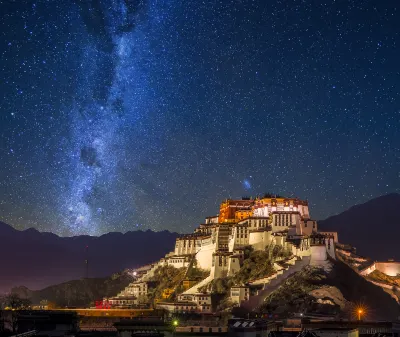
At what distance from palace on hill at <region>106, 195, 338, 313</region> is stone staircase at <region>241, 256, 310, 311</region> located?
14 centimetres

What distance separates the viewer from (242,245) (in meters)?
111

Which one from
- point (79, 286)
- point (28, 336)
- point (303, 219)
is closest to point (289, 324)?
point (28, 336)

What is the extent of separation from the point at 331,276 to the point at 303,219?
1964 centimetres

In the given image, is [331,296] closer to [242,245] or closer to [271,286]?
[271,286]

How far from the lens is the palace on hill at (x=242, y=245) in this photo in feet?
315

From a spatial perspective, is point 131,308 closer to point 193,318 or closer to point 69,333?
point 193,318

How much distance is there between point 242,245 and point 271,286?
19133 millimetres

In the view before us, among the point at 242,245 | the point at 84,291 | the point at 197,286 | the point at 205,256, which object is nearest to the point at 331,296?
the point at 242,245

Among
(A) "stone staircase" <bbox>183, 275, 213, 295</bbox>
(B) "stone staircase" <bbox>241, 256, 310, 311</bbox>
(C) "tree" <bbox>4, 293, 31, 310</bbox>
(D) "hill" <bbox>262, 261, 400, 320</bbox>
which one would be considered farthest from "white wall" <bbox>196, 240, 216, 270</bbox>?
(C) "tree" <bbox>4, 293, 31, 310</bbox>

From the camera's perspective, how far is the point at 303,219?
366 feet

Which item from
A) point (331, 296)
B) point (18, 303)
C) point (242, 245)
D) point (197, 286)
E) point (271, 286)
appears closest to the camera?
point (331, 296)

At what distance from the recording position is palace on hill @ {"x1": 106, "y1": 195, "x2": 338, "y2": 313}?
9600 centimetres

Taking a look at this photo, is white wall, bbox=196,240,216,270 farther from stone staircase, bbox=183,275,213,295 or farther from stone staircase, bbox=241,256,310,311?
stone staircase, bbox=241,256,310,311

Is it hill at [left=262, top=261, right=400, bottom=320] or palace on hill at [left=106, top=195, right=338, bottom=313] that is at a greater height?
palace on hill at [left=106, top=195, right=338, bottom=313]
